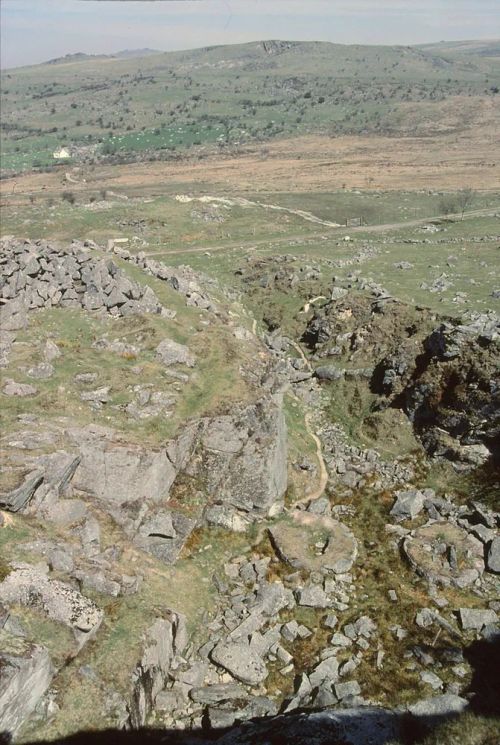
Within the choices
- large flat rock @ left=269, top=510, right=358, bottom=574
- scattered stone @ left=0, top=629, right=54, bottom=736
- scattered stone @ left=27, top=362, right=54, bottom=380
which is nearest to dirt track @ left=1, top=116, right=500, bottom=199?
scattered stone @ left=27, top=362, right=54, bottom=380

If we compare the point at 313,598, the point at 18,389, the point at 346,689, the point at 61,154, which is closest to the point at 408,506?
the point at 313,598

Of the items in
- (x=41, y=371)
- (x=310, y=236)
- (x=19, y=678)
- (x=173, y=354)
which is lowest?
(x=19, y=678)

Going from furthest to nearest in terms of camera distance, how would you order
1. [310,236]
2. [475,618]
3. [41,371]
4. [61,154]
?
[61,154] < [310,236] < [41,371] < [475,618]

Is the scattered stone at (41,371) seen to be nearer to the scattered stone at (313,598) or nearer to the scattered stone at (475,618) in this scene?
the scattered stone at (313,598)

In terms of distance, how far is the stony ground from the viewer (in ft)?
61.3

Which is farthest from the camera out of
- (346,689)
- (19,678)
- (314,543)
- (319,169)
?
(319,169)

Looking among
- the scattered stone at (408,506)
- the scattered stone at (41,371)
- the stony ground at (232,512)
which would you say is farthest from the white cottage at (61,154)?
the scattered stone at (408,506)

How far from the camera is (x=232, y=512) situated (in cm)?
2798

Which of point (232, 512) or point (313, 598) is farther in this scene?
point (232, 512)

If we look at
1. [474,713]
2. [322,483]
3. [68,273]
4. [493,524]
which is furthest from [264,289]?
[474,713]

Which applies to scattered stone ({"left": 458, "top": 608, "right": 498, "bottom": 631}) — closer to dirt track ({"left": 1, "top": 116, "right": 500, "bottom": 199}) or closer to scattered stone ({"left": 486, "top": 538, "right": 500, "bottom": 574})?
scattered stone ({"left": 486, "top": 538, "right": 500, "bottom": 574})

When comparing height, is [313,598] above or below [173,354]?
below

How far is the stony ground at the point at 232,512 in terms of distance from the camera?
61.3 feet

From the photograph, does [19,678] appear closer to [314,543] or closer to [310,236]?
[314,543]
